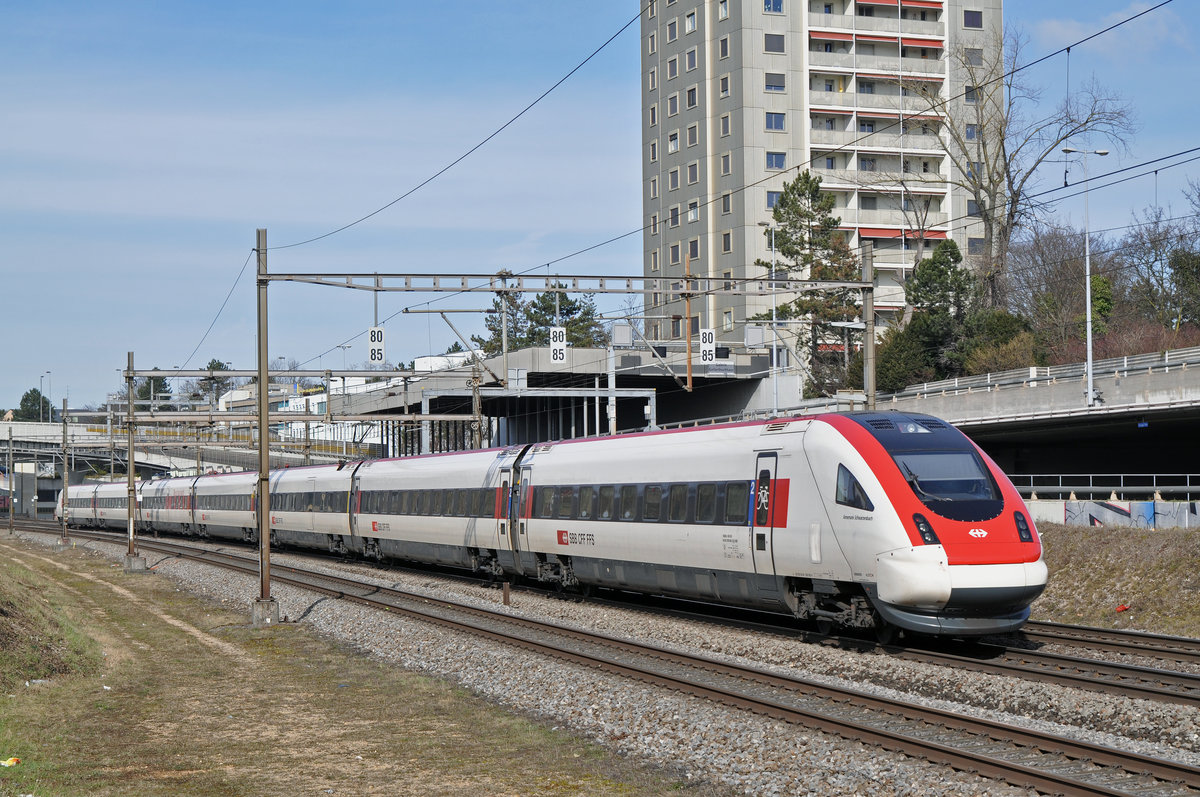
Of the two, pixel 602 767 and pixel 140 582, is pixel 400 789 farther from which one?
pixel 140 582

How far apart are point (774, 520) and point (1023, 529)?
12.6 ft

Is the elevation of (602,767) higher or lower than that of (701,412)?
lower

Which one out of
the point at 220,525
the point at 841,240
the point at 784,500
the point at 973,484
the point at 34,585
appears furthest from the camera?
the point at 841,240

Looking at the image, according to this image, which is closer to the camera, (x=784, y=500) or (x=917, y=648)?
(x=917, y=648)

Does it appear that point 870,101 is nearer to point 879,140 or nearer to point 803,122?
point 879,140

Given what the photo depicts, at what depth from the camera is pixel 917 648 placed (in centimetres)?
1748

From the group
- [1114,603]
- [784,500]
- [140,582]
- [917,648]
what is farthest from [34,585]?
[1114,603]

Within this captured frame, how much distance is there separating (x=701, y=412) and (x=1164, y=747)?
6130 centimetres

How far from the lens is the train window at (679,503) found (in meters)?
21.9

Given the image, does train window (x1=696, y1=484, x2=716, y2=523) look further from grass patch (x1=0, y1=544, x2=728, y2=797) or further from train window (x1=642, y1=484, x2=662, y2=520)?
grass patch (x1=0, y1=544, x2=728, y2=797)

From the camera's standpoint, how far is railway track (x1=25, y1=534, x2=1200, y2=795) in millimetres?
10180

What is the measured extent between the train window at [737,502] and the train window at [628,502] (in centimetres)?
349

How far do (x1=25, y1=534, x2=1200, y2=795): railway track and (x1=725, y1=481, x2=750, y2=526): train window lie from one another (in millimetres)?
2839

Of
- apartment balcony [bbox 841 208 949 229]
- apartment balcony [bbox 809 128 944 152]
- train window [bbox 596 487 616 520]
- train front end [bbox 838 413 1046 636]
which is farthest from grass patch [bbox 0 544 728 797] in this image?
apartment balcony [bbox 809 128 944 152]
